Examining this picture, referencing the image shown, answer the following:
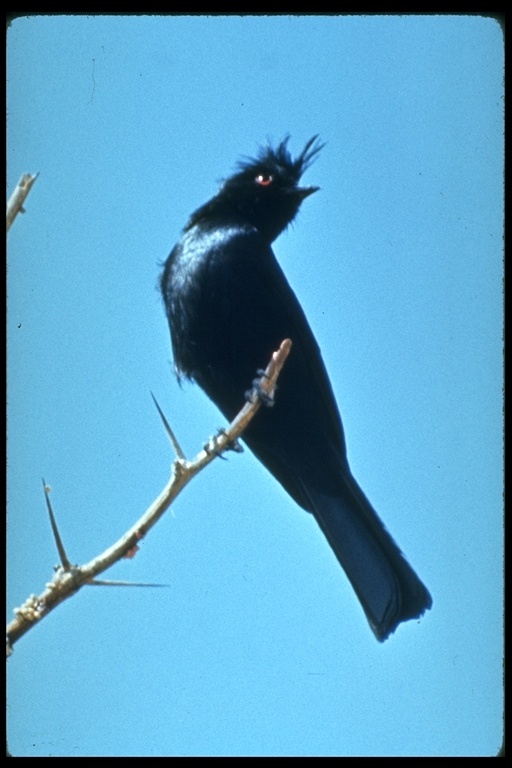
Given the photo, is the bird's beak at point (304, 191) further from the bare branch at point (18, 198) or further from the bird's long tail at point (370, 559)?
the bare branch at point (18, 198)

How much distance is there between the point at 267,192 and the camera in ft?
20.8

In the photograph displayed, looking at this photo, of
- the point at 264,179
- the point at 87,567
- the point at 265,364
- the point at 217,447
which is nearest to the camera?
the point at 87,567

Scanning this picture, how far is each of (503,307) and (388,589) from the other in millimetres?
1705

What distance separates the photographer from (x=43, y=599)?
2.73 meters

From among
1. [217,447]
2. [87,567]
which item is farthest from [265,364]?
[87,567]

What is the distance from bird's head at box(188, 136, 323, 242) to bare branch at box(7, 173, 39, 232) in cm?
366

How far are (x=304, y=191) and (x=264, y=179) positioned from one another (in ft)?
0.96

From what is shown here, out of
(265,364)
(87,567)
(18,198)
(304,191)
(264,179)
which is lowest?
(87,567)

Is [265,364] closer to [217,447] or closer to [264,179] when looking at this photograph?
[264,179]

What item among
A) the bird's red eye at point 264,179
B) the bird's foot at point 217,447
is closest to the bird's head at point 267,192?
the bird's red eye at point 264,179

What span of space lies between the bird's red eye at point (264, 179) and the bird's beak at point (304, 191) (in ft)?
0.68

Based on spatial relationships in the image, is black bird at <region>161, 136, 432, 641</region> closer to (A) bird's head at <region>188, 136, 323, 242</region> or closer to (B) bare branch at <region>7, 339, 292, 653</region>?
(A) bird's head at <region>188, 136, 323, 242</region>

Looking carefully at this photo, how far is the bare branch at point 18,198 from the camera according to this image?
244 centimetres

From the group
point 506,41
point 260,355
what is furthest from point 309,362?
point 506,41
